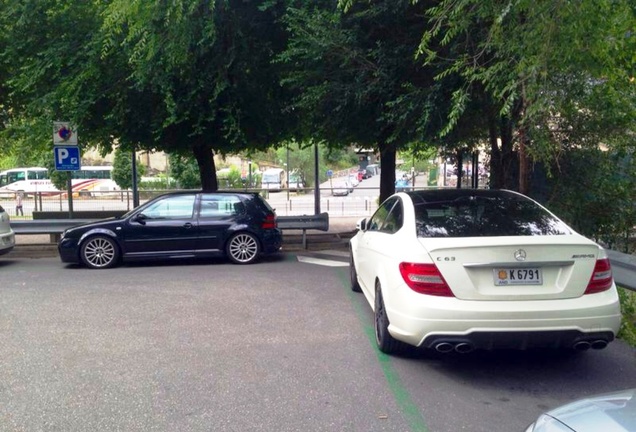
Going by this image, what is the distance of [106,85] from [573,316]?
11.1 m

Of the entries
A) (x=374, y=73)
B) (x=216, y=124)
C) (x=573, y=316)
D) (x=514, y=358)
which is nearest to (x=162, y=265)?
(x=216, y=124)

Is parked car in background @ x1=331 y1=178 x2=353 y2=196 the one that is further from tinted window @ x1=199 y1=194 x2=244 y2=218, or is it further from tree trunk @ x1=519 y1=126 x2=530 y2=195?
tree trunk @ x1=519 y1=126 x2=530 y2=195

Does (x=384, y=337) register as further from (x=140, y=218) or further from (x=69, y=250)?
(x=69, y=250)

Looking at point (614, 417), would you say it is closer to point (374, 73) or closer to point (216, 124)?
point (374, 73)

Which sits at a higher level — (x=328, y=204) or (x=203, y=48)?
(x=203, y=48)

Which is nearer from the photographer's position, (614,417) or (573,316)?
(614,417)

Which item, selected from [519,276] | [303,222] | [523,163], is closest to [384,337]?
[519,276]

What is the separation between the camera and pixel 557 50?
6668 mm

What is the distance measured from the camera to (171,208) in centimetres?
1177

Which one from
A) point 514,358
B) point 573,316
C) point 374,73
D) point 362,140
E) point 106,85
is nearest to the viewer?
point 573,316

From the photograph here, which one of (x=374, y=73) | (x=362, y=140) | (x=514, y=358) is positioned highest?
(x=374, y=73)

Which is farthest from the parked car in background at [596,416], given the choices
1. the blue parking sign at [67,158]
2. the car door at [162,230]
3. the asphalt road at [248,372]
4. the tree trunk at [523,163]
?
the blue parking sign at [67,158]

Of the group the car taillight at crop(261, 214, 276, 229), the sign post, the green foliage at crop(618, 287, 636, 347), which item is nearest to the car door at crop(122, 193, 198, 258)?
the car taillight at crop(261, 214, 276, 229)

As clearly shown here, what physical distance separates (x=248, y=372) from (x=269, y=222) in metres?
6.61
